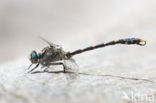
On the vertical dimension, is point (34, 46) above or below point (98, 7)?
below

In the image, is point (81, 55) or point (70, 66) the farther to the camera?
point (81, 55)

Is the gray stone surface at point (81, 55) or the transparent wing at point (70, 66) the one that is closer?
the gray stone surface at point (81, 55)

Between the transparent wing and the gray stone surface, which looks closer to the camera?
the gray stone surface

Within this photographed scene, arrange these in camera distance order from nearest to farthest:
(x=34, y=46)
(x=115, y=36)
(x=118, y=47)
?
(x=118, y=47), (x=115, y=36), (x=34, y=46)

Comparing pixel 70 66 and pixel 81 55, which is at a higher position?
pixel 81 55

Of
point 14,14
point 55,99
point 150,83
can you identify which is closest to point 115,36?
point 150,83

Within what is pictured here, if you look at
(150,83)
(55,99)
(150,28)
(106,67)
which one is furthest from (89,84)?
(150,28)

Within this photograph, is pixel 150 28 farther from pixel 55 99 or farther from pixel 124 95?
pixel 55 99

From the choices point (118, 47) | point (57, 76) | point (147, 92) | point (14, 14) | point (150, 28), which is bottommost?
point (147, 92)

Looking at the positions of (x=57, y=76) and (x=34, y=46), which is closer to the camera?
(x=57, y=76)

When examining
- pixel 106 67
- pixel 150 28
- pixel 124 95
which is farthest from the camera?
pixel 150 28
